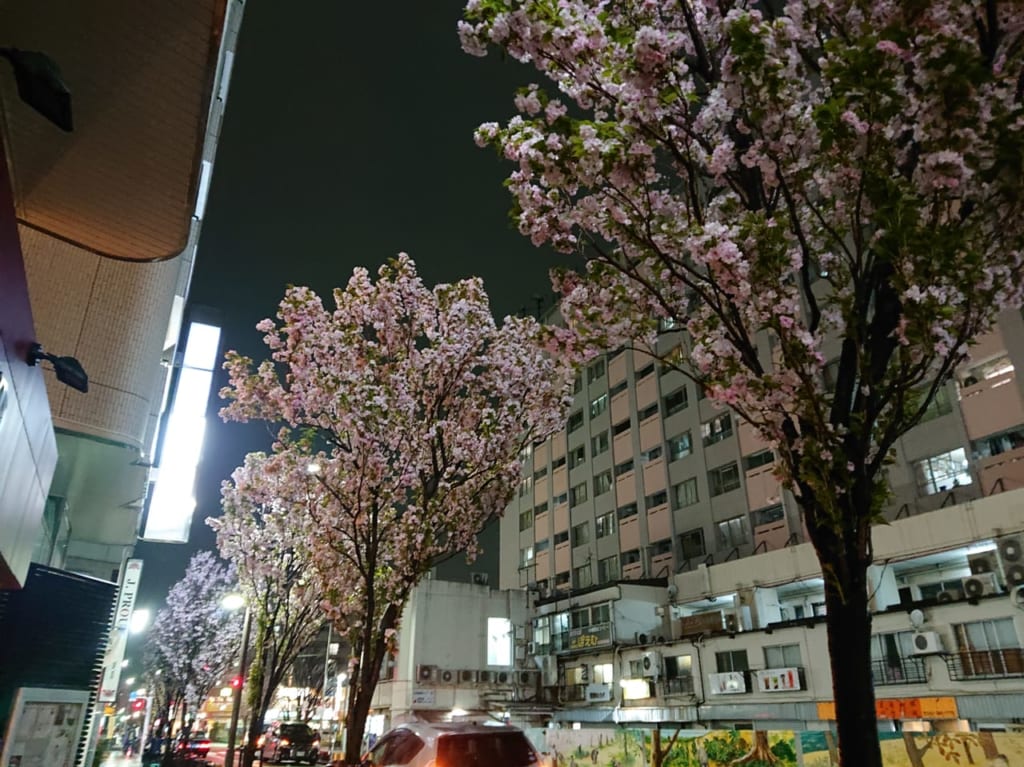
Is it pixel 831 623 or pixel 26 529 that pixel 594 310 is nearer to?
pixel 831 623

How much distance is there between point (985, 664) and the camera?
68.7 feet

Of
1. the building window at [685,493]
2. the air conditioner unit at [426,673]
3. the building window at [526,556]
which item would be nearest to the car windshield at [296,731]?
the air conditioner unit at [426,673]

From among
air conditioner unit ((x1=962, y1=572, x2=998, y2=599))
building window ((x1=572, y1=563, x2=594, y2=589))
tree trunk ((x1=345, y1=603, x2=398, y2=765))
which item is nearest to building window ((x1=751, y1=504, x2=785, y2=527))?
air conditioner unit ((x1=962, y1=572, x2=998, y2=599))

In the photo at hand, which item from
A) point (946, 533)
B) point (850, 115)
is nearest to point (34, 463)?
point (850, 115)

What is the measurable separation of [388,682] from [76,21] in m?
41.3

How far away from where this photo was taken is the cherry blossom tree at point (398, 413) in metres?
12.5

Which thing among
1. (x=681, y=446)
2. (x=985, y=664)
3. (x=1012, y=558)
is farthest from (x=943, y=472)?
(x=681, y=446)

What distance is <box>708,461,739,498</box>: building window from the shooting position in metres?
35.7

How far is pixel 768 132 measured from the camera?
5.50 meters

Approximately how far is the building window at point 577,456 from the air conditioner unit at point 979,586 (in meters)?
27.5

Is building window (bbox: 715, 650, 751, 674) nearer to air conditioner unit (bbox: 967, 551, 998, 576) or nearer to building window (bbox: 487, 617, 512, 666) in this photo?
air conditioner unit (bbox: 967, 551, 998, 576)

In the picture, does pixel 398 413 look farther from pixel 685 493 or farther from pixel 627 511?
pixel 627 511

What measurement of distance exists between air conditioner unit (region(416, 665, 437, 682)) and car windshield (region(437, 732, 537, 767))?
3270 cm

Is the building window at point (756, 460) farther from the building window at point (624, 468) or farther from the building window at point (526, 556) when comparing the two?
the building window at point (526, 556)
